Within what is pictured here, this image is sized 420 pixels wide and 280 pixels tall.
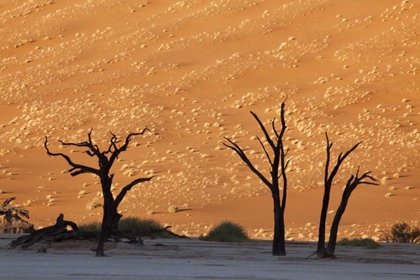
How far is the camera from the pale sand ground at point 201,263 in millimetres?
16125

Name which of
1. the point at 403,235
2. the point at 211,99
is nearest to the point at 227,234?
the point at 403,235

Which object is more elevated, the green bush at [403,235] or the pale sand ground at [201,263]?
the green bush at [403,235]

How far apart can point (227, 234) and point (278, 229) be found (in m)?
7.29

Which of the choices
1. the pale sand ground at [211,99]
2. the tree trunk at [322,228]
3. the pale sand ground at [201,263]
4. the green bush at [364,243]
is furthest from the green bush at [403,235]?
the tree trunk at [322,228]

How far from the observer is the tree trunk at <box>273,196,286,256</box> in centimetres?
2148

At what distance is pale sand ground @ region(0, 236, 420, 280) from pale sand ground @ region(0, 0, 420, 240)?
30.6 feet

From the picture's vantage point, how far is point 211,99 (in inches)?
2136

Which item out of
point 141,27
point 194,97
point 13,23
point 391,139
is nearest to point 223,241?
point 391,139

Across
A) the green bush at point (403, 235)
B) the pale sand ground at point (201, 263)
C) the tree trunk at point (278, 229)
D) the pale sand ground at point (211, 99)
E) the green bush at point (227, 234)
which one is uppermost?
the pale sand ground at point (211, 99)

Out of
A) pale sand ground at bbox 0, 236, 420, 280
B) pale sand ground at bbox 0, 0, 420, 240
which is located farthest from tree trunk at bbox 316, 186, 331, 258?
pale sand ground at bbox 0, 0, 420, 240

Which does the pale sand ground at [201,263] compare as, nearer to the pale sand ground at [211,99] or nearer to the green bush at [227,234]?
the green bush at [227,234]

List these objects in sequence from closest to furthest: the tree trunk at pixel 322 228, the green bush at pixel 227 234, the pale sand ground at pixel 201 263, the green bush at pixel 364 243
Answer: the pale sand ground at pixel 201 263, the tree trunk at pixel 322 228, the green bush at pixel 364 243, the green bush at pixel 227 234

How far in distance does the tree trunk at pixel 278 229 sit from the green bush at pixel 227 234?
635cm

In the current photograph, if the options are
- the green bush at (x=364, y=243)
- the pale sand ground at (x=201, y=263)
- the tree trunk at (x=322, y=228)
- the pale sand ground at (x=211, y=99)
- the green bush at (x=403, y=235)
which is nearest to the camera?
the pale sand ground at (x=201, y=263)
